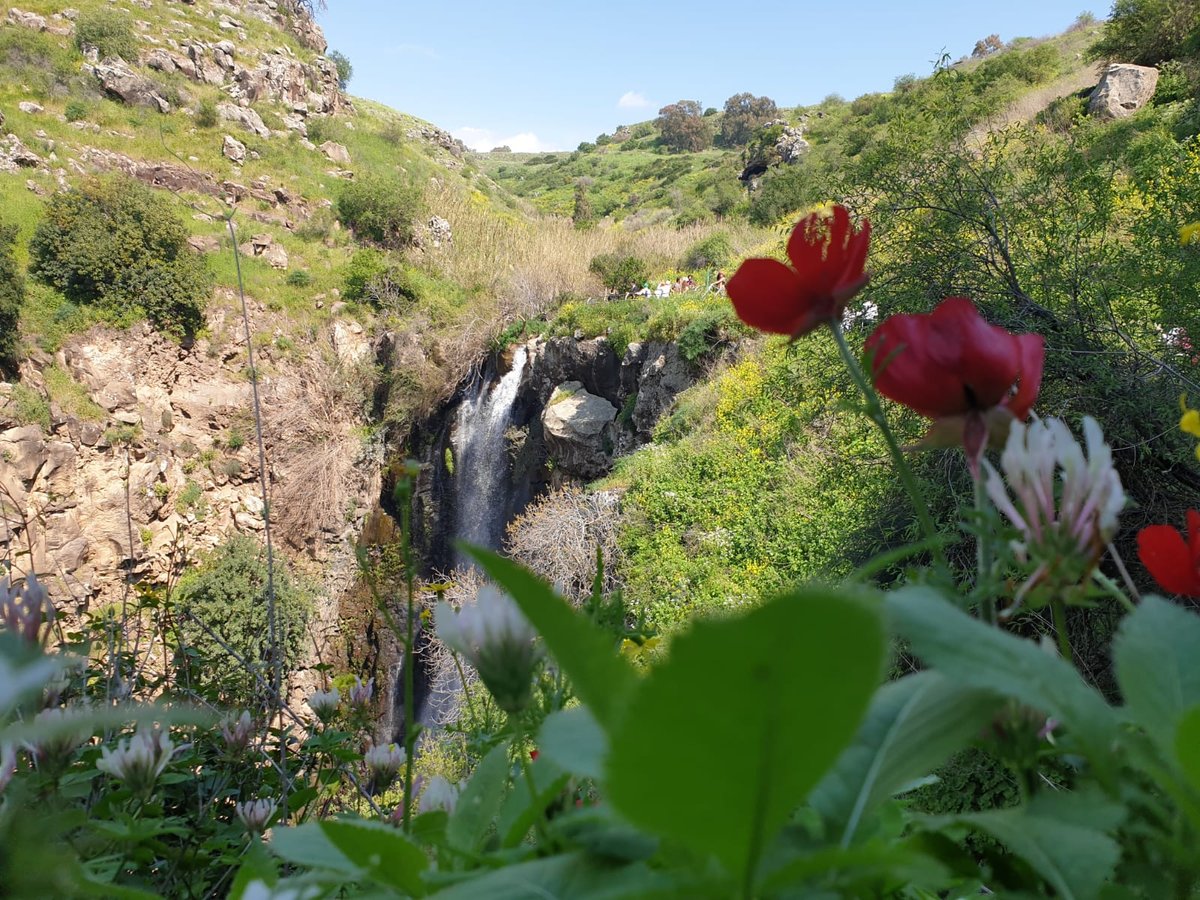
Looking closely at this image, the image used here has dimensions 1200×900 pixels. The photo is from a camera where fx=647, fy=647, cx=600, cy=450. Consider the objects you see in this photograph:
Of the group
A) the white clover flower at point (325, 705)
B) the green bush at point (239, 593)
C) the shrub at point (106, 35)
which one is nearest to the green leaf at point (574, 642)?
the white clover flower at point (325, 705)

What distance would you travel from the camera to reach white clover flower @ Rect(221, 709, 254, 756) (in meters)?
0.97

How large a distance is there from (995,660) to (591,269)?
10.5 meters

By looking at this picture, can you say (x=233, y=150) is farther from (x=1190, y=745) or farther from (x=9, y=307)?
(x=1190, y=745)

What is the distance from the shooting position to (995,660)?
0.20 meters

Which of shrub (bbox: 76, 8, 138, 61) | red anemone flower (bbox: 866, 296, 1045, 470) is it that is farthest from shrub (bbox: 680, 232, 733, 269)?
shrub (bbox: 76, 8, 138, 61)

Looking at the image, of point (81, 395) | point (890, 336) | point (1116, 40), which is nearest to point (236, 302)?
point (81, 395)

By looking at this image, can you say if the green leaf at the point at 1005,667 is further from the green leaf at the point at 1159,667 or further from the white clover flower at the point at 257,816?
the white clover flower at the point at 257,816

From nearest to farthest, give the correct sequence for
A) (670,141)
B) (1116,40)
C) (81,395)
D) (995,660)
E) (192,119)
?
(995,660) < (81,395) < (1116,40) < (192,119) < (670,141)

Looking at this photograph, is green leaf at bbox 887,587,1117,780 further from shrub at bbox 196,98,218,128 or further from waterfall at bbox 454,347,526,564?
shrub at bbox 196,98,218,128

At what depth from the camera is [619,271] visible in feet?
33.1

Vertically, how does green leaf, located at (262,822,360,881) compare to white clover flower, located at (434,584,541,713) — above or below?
below

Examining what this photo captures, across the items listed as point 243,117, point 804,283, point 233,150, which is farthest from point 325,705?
point 243,117

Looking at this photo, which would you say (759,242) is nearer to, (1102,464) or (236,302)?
(236,302)

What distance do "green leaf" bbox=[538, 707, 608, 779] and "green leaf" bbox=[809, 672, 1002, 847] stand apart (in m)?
0.07
